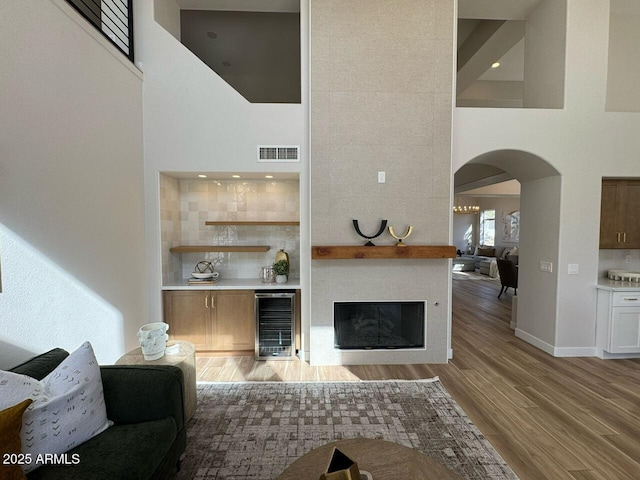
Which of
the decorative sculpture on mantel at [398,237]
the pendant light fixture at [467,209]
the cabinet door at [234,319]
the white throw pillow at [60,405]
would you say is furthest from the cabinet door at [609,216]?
the pendant light fixture at [467,209]

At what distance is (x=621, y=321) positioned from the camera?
135 inches

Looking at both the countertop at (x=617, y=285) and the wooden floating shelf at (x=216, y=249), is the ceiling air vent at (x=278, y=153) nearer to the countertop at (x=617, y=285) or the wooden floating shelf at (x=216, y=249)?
the wooden floating shelf at (x=216, y=249)

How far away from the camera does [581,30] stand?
344 cm

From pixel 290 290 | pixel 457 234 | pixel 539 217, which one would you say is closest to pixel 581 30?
pixel 539 217

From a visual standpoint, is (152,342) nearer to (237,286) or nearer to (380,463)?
(237,286)

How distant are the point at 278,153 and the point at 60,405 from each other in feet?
9.26

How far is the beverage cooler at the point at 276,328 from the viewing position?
3.48 metres

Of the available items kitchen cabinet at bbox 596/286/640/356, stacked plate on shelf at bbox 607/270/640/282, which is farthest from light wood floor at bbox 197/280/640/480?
stacked plate on shelf at bbox 607/270/640/282

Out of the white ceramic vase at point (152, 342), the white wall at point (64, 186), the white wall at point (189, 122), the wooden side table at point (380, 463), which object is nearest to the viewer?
the wooden side table at point (380, 463)

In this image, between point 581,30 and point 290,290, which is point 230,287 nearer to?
point 290,290

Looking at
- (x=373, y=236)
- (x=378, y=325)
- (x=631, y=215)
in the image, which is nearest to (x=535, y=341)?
(x=631, y=215)

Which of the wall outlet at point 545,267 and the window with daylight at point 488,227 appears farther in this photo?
the window with daylight at point 488,227

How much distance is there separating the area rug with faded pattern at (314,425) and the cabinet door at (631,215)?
3.24 metres

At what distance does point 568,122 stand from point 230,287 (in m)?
4.54
